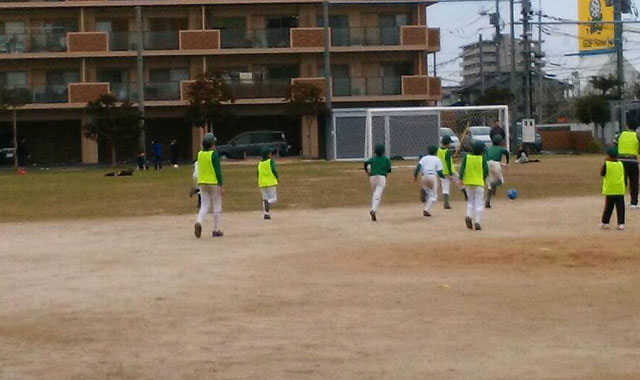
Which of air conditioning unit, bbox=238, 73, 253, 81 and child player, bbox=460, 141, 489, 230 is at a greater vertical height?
air conditioning unit, bbox=238, 73, 253, 81

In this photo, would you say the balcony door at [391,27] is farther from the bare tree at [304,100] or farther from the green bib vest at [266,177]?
the green bib vest at [266,177]

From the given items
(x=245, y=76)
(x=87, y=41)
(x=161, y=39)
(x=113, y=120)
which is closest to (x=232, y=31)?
(x=245, y=76)

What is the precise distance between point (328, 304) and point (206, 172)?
849 cm

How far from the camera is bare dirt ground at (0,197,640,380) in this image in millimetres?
9375

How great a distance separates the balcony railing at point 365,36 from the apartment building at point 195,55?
0.05 metres

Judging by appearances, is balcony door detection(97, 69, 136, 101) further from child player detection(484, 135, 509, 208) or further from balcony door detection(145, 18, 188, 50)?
child player detection(484, 135, 509, 208)

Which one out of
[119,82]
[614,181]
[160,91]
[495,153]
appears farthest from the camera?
[119,82]

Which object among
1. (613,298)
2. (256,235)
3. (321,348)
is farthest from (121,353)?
(256,235)

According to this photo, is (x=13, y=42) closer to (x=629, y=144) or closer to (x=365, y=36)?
(x=365, y=36)

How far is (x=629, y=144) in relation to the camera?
2456 cm

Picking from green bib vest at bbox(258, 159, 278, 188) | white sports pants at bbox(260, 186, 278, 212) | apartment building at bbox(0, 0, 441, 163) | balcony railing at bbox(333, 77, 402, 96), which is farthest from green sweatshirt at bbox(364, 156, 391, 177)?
balcony railing at bbox(333, 77, 402, 96)

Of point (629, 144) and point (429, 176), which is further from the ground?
point (629, 144)

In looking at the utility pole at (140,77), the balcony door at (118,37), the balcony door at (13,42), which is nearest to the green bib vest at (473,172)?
the utility pole at (140,77)

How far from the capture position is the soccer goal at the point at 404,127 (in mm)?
51906
